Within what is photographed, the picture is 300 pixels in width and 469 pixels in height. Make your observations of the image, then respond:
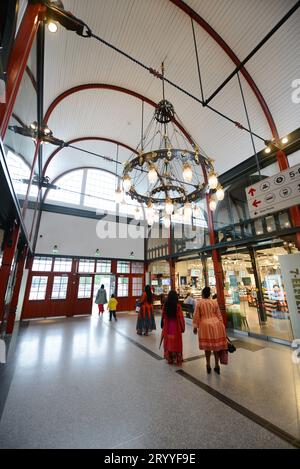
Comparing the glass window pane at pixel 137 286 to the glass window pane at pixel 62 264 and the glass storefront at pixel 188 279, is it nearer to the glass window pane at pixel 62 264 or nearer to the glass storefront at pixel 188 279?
the glass storefront at pixel 188 279

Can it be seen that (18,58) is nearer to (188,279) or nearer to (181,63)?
(181,63)

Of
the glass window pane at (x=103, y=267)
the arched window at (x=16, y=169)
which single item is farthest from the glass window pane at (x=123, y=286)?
the arched window at (x=16, y=169)

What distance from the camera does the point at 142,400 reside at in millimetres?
2350

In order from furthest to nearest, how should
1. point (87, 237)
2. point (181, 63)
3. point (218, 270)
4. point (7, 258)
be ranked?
point (87, 237), point (218, 270), point (181, 63), point (7, 258)

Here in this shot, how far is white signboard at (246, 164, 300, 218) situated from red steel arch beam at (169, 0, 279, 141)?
9.32 ft

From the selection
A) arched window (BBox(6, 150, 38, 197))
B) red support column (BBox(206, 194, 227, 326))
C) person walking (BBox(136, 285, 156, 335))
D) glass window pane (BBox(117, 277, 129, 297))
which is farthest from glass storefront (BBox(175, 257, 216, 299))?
arched window (BBox(6, 150, 38, 197))

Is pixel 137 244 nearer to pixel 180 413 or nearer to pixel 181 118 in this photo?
pixel 181 118

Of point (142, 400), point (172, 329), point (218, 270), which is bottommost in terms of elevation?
point (142, 400)

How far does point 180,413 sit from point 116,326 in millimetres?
5027

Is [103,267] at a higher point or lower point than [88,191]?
lower

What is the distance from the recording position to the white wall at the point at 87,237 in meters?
8.75

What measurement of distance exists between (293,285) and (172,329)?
11.1ft

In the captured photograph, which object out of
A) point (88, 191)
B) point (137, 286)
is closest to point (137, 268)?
point (137, 286)
